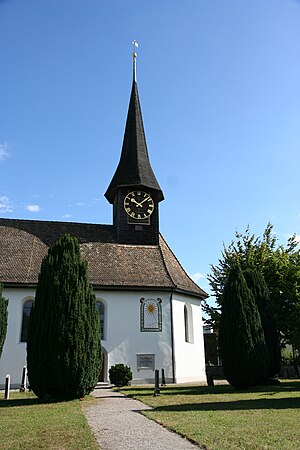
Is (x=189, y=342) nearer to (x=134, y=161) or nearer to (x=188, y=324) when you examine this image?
(x=188, y=324)

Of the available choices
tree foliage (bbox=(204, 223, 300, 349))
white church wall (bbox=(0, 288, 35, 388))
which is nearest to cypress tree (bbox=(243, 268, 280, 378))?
tree foliage (bbox=(204, 223, 300, 349))

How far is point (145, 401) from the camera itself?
13703 millimetres

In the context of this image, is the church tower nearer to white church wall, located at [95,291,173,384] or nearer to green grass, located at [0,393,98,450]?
white church wall, located at [95,291,173,384]

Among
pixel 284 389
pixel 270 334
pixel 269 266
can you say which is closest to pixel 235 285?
pixel 270 334

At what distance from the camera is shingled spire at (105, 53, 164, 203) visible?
94.7 ft

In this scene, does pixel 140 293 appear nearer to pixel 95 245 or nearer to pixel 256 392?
pixel 95 245

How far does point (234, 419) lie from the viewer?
9.38 metres

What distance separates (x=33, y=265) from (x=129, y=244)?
20.9 ft

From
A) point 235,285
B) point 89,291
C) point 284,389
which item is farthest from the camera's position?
point 235,285

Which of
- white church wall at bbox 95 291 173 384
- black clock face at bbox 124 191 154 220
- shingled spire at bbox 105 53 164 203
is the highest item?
shingled spire at bbox 105 53 164 203

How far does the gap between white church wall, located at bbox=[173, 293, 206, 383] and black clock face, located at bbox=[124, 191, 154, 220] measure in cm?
603

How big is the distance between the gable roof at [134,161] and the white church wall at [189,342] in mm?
8180

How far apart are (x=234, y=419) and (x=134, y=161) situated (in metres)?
22.8

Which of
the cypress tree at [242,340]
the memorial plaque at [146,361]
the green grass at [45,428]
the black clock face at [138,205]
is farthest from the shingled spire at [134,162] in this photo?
the green grass at [45,428]
